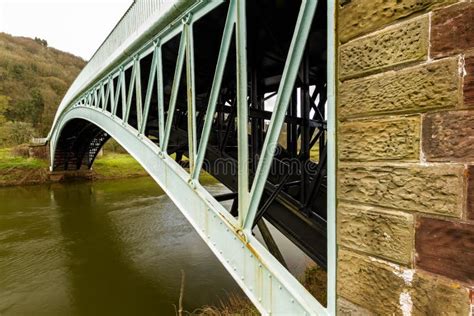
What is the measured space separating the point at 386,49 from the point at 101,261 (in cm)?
861

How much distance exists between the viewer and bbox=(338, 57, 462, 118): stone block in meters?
1.09

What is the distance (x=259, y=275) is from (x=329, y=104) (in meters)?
1.50

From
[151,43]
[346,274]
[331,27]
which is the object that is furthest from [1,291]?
[331,27]

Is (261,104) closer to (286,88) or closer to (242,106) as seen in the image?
(242,106)

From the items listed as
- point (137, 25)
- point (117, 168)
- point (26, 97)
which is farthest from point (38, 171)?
point (26, 97)

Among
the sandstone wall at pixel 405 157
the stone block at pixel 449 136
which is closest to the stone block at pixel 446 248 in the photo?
the sandstone wall at pixel 405 157

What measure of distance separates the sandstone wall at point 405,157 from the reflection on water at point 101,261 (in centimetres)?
502

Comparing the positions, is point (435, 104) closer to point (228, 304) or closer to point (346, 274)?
point (346, 274)

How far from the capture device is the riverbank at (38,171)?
20078 millimetres

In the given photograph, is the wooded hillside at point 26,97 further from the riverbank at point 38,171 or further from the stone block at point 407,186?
the stone block at point 407,186

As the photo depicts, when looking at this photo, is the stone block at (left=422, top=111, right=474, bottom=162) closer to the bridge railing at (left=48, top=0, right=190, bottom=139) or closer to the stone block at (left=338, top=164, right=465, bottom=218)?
the stone block at (left=338, top=164, right=465, bottom=218)

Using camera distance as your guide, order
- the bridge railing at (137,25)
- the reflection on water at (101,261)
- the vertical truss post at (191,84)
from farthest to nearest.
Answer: the reflection on water at (101,261)
the bridge railing at (137,25)
the vertical truss post at (191,84)

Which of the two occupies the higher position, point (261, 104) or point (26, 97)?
point (26, 97)

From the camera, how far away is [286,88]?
1.88m
